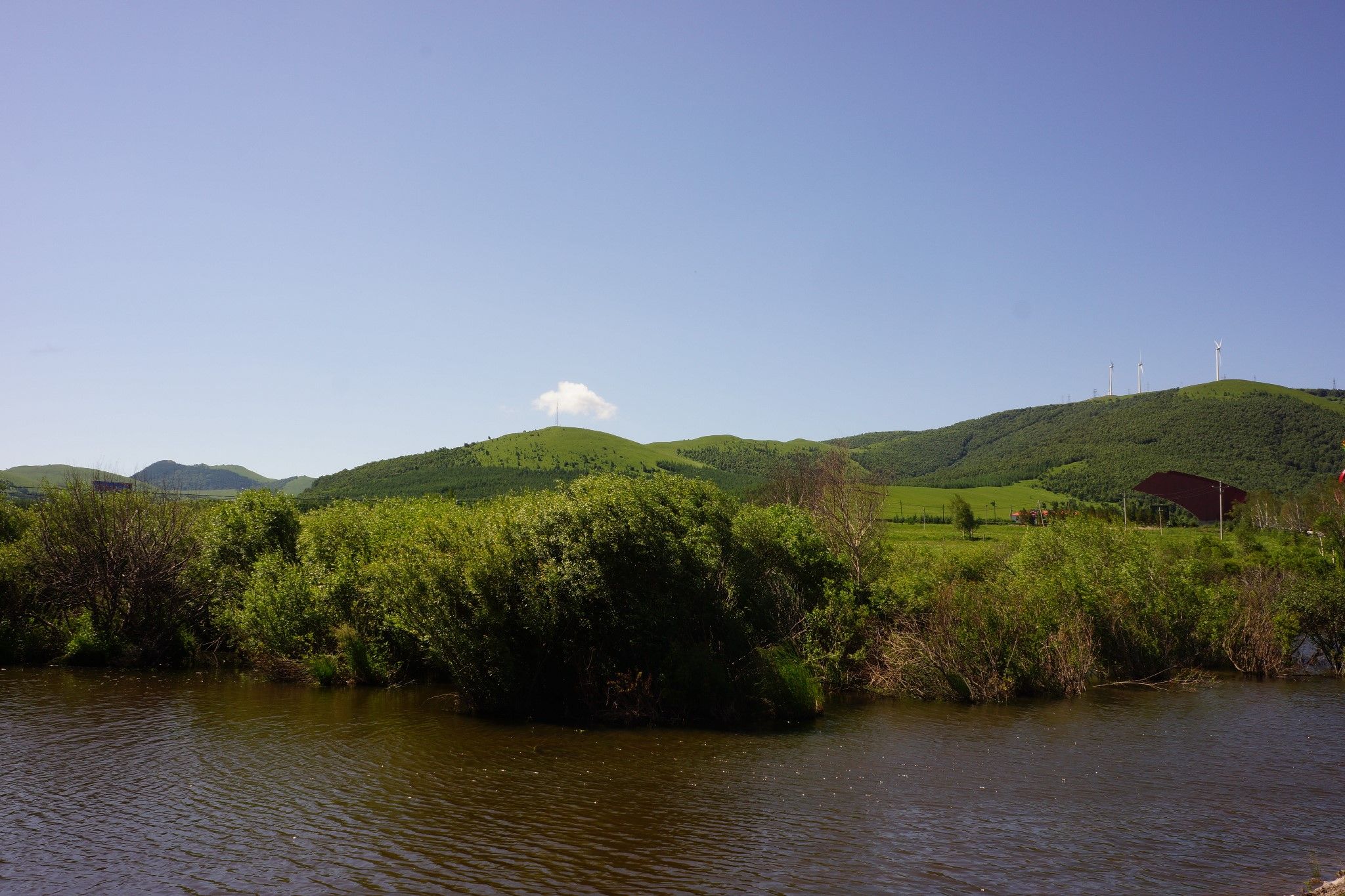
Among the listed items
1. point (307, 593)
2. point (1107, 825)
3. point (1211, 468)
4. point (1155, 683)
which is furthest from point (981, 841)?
point (1211, 468)

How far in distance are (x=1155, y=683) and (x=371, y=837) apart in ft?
107

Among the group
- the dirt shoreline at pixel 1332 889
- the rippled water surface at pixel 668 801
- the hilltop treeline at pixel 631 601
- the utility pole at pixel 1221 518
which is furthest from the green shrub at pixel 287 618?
the utility pole at pixel 1221 518

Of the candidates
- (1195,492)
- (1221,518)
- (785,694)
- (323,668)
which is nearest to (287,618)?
(323,668)

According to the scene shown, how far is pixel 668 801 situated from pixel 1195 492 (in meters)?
154

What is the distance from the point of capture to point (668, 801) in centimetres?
2155

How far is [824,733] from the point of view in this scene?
28.8 meters

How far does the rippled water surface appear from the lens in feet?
55.3

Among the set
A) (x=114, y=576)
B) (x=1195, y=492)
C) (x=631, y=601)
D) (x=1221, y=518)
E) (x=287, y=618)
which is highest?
(x=1195, y=492)

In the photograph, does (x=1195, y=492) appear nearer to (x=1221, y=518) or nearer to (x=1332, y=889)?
(x=1221, y=518)

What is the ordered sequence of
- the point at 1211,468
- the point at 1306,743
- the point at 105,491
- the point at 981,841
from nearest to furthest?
the point at 981,841 → the point at 1306,743 → the point at 105,491 → the point at 1211,468

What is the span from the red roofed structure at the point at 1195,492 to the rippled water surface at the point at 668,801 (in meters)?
128

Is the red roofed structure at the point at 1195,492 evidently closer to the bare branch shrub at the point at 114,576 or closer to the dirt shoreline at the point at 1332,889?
the dirt shoreline at the point at 1332,889

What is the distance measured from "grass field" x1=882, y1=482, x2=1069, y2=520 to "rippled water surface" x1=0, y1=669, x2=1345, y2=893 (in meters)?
115

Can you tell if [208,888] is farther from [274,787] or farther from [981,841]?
[981,841]
